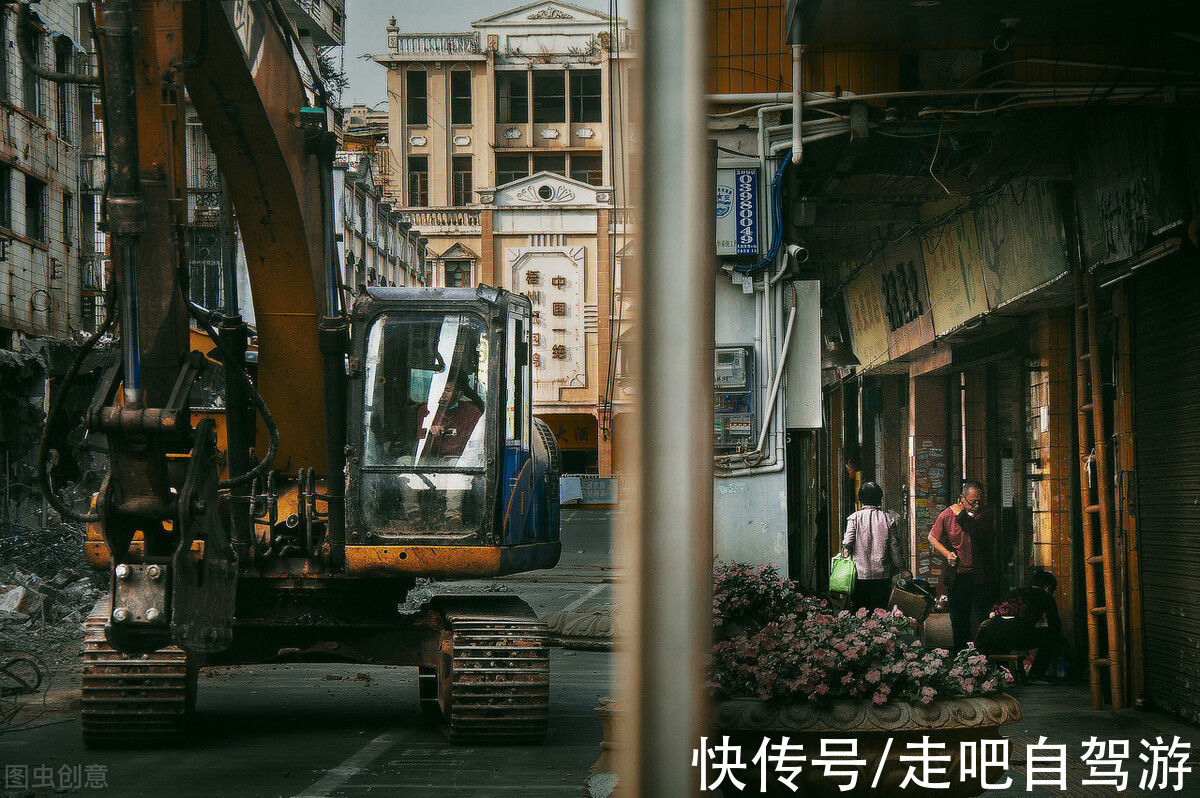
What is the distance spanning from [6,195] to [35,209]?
196cm

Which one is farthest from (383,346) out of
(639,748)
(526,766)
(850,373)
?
(850,373)

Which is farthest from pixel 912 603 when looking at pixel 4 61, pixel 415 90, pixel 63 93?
pixel 415 90

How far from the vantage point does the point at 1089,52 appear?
368 inches

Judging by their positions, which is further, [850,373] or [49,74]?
[850,373]


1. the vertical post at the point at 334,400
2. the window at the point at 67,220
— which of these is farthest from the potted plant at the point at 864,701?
the window at the point at 67,220

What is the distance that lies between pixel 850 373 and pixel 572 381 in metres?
32.2

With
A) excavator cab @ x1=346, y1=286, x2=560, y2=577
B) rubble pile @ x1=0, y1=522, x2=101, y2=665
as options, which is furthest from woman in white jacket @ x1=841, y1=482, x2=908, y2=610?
rubble pile @ x1=0, y1=522, x2=101, y2=665

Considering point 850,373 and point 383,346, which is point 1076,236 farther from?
point 850,373

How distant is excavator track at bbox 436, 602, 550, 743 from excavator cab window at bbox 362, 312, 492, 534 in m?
0.70

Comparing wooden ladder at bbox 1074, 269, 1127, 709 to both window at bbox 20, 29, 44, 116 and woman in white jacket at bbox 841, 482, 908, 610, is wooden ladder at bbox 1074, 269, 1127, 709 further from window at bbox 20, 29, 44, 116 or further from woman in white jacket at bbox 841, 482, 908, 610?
window at bbox 20, 29, 44, 116

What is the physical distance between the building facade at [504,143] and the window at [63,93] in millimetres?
23153

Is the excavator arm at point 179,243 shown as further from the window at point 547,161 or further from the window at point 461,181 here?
the window at point 547,161

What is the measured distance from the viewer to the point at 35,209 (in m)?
30.8

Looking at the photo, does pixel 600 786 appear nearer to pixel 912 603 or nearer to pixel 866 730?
pixel 866 730
